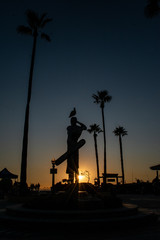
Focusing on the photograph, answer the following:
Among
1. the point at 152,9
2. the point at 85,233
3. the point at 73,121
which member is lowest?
the point at 85,233

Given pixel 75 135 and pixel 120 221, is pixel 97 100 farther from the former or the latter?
pixel 120 221

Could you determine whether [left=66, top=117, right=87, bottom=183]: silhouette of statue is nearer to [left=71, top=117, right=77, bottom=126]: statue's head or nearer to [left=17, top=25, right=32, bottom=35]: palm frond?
[left=71, top=117, right=77, bottom=126]: statue's head

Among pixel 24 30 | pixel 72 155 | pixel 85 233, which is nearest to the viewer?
pixel 85 233

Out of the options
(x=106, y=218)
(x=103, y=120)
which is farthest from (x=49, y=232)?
(x=103, y=120)

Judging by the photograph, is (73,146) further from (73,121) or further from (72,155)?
(73,121)

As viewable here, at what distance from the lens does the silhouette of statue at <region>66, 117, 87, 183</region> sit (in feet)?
39.2

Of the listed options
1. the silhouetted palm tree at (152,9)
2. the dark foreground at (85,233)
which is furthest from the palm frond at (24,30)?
the dark foreground at (85,233)

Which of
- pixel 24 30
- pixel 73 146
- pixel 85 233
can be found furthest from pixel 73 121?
pixel 24 30

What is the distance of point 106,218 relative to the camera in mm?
8109

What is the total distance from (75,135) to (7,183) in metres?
18.9

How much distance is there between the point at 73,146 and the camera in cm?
1210

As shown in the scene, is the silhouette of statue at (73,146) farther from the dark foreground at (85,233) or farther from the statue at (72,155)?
the dark foreground at (85,233)

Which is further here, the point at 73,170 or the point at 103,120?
the point at 103,120

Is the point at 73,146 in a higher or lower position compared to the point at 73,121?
lower
